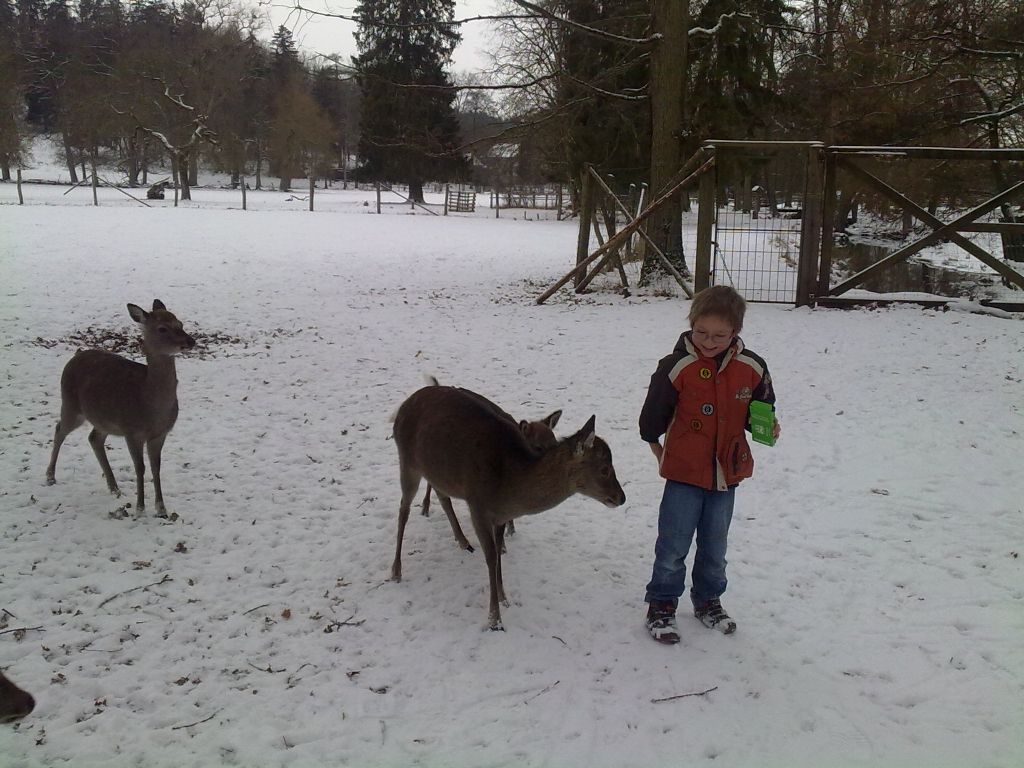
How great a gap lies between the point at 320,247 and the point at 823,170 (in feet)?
44.3

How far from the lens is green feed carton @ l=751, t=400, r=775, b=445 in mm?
3645

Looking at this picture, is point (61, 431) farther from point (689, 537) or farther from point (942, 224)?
point (942, 224)

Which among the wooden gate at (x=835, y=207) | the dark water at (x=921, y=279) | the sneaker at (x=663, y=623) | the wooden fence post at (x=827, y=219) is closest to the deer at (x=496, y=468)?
the sneaker at (x=663, y=623)

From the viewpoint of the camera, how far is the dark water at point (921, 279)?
44.8 feet

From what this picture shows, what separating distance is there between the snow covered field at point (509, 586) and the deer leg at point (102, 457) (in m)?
0.11

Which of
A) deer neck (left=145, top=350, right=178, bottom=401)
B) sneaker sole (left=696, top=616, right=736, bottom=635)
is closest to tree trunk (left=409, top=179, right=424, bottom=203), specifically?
deer neck (left=145, top=350, right=178, bottom=401)

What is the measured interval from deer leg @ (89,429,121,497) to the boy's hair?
435 cm

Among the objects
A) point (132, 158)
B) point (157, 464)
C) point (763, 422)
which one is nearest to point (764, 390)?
point (763, 422)

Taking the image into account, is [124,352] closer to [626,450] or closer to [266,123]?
[626,450]

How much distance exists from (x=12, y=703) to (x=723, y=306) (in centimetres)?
342

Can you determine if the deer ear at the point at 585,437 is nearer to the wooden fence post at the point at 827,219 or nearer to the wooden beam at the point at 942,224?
the wooden fence post at the point at 827,219

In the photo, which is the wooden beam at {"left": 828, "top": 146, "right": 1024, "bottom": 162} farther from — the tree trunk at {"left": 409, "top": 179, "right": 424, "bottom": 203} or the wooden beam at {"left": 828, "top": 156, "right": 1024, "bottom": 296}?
the tree trunk at {"left": 409, "top": 179, "right": 424, "bottom": 203}

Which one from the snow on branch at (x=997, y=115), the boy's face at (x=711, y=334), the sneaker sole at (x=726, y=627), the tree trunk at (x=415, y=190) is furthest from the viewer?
the tree trunk at (x=415, y=190)

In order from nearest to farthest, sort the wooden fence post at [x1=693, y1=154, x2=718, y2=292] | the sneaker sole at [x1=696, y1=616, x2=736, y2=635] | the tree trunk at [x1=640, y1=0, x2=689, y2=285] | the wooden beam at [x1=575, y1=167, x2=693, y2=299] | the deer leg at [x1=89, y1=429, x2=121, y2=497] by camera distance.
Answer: the sneaker sole at [x1=696, y1=616, x2=736, y2=635] < the deer leg at [x1=89, y1=429, x2=121, y2=497] < the wooden fence post at [x1=693, y1=154, x2=718, y2=292] < the wooden beam at [x1=575, y1=167, x2=693, y2=299] < the tree trunk at [x1=640, y1=0, x2=689, y2=285]
